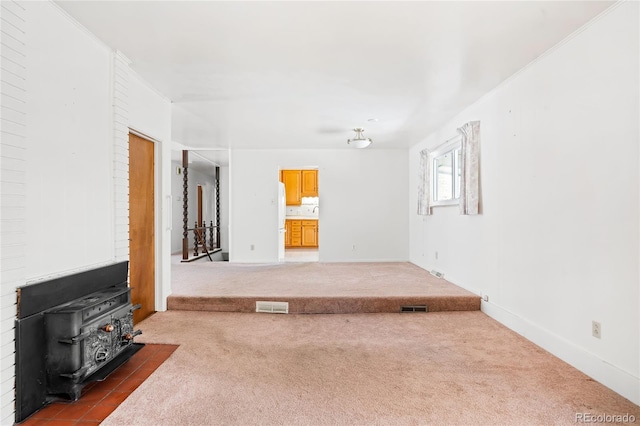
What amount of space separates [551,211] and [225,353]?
2833 mm

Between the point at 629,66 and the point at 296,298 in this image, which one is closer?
the point at 629,66

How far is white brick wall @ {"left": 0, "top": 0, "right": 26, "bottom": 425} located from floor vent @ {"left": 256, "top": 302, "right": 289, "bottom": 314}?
2.07 m

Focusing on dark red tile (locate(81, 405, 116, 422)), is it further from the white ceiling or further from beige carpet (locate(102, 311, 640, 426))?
the white ceiling

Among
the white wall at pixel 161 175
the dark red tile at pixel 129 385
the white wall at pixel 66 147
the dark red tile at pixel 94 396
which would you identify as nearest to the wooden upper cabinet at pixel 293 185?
the white wall at pixel 161 175

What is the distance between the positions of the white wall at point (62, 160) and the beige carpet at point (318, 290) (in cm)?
133

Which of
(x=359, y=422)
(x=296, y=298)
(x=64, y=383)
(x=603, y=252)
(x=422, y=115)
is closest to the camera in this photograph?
(x=359, y=422)

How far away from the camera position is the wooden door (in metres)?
2.98

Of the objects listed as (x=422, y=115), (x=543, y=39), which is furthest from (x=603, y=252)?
(x=422, y=115)

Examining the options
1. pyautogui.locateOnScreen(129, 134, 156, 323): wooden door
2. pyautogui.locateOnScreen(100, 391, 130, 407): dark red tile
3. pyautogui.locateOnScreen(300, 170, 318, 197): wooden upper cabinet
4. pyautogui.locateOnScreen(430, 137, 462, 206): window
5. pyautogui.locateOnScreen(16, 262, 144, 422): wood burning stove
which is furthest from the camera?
pyautogui.locateOnScreen(300, 170, 318, 197): wooden upper cabinet

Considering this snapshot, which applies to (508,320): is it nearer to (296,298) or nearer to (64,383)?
(296,298)

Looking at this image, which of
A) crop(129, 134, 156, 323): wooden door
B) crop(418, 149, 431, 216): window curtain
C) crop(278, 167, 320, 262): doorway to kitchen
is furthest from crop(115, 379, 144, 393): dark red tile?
crop(278, 167, 320, 262): doorway to kitchen

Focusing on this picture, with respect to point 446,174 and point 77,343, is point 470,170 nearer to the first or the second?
point 446,174

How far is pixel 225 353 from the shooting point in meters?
2.48

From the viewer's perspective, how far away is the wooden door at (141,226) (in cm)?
298
